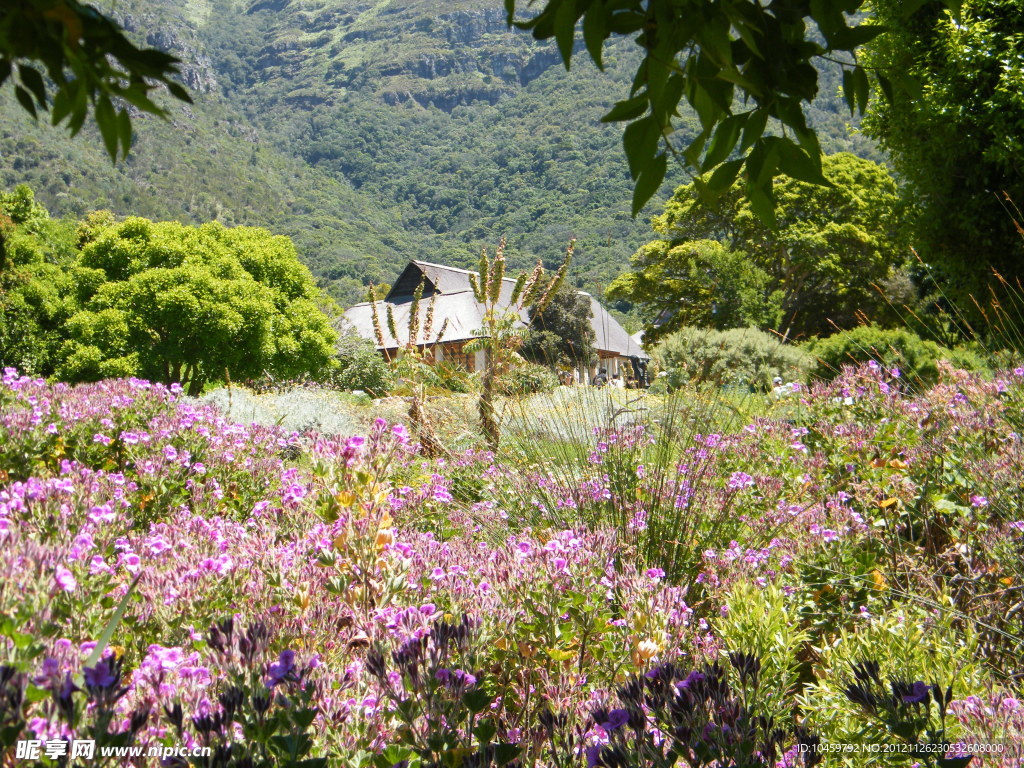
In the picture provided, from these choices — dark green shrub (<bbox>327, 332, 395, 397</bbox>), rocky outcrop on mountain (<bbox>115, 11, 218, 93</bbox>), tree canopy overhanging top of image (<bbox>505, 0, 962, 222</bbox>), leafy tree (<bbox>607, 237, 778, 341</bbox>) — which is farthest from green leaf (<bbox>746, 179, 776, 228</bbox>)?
rocky outcrop on mountain (<bbox>115, 11, 218, 93</bbox>)

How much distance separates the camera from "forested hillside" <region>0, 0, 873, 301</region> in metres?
64.6

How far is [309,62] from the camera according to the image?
494 ft

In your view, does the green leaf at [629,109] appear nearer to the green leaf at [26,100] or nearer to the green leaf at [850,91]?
the green leaf at [850,91]

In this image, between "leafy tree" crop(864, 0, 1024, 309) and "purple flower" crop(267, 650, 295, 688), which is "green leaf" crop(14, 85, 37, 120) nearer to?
"purple flower" crop(267, 650, 295, 688)

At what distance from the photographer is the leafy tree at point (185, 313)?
53.5 feet

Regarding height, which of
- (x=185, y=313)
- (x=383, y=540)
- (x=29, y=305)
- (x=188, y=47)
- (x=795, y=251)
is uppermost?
(x=188, y=47)

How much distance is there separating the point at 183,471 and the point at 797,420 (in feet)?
12.2

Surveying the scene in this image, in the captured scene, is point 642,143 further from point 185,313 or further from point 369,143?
point 369,143

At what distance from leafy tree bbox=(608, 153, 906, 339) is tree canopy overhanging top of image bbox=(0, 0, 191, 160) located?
2370 cm

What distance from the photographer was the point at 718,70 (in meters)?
1.18

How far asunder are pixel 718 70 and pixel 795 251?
26131mm

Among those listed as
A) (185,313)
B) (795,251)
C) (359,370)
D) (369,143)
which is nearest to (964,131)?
(185,313)

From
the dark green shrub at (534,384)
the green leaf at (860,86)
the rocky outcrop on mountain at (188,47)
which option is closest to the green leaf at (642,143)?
the green leaf at (860,86)

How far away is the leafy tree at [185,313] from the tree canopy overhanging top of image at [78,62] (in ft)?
53.3
